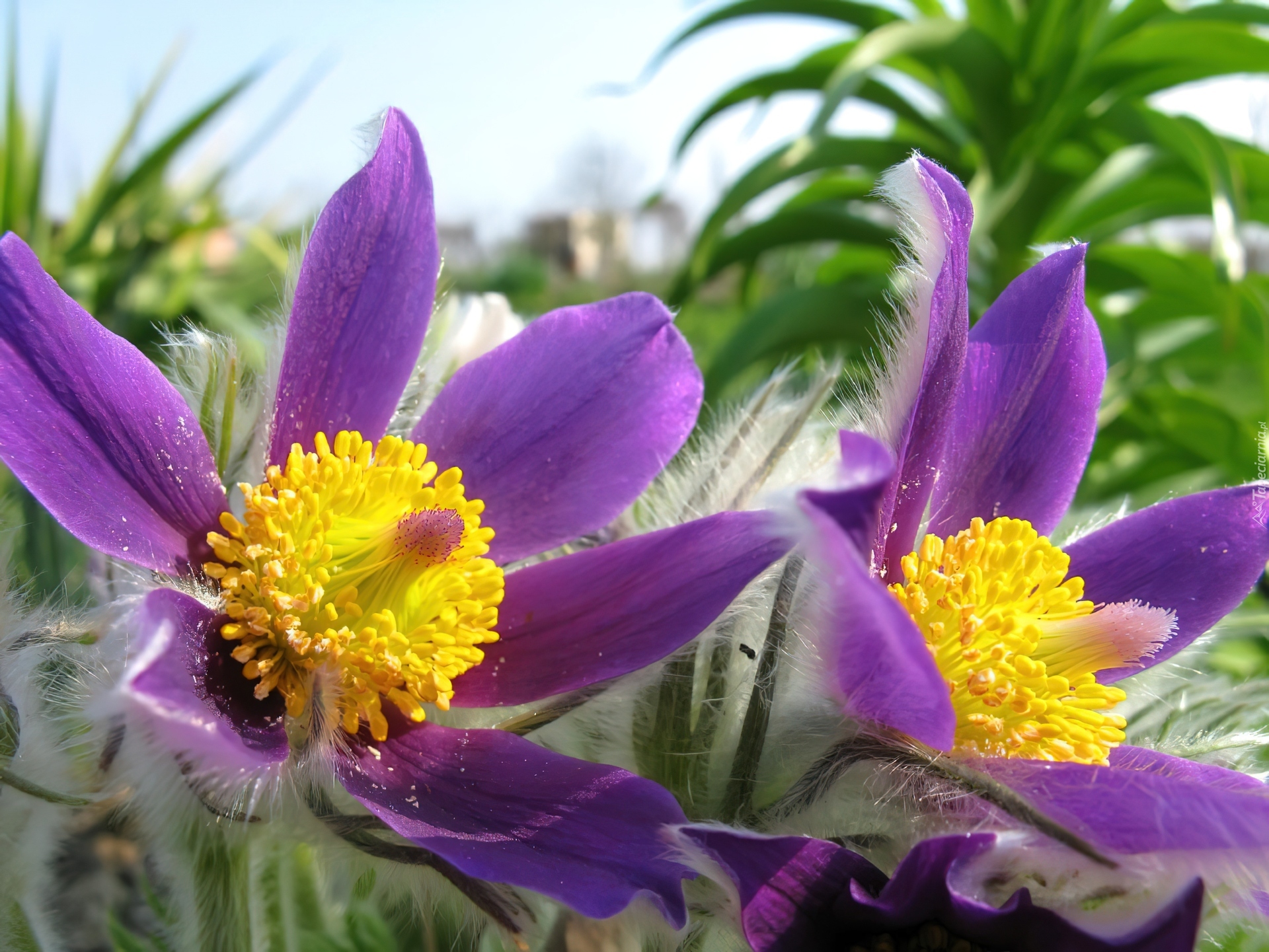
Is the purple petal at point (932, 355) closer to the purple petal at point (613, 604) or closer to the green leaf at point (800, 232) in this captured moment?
the purple petal at point (613, 604)

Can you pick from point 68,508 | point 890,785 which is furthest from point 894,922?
point 68,508

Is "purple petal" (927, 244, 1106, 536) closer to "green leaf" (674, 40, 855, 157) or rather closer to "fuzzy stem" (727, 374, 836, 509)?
"fuzzy stem" (727, 374, 836, 509)

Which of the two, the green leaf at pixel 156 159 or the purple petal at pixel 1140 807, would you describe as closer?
the purple petal at pixel 1140 807

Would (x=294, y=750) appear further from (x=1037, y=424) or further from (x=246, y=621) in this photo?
(x=1037, y=424)

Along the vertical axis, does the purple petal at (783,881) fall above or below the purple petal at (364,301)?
below

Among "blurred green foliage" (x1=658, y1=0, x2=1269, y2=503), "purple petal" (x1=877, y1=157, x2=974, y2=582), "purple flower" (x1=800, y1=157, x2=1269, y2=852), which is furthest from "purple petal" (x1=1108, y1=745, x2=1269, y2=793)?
"blurred green foliage" (x1=658, y1=0, x2=1269, y2=503)

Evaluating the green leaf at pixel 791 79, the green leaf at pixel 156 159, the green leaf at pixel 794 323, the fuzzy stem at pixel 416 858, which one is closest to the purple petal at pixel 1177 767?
the fuzzy stem at pixel 416 858

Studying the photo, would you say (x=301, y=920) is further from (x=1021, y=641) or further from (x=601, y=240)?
(x=601, y=240)
